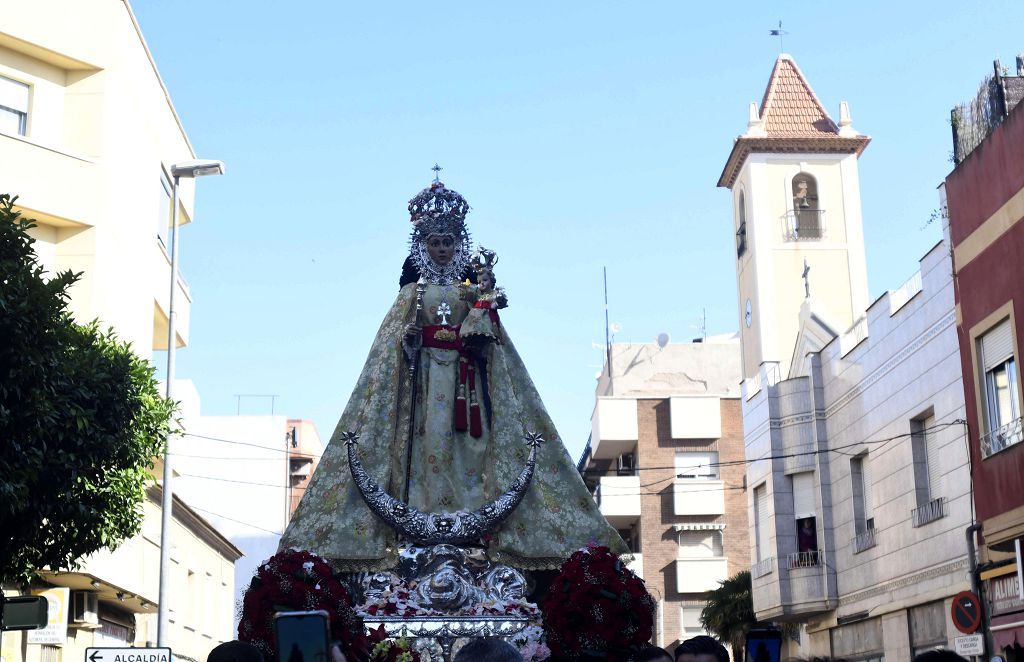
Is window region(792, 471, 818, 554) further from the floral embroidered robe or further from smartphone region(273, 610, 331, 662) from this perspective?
smartphone region(273, 610, 331, 662)

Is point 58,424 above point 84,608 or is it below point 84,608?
above

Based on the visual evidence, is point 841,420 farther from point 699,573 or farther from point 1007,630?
point 699,573

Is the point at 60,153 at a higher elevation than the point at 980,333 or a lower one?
higher

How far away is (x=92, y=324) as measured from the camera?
16.8 m

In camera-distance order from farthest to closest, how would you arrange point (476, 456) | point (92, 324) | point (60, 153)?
point (60, 153) < point (92, 324) < point (476, 456)

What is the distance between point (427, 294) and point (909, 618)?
18794 mm

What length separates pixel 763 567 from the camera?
1319 inches

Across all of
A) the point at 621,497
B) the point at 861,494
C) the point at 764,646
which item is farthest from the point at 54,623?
the point at 621,497

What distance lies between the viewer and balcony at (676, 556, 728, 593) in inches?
1873

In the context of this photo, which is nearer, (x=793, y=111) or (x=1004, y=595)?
(x=1004, y=595)

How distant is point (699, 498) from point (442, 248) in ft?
126

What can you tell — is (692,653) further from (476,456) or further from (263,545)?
(263,545)

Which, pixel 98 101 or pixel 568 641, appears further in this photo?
pixel 98 101

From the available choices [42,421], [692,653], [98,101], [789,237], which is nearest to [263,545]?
[789,237]
